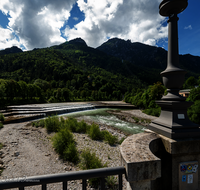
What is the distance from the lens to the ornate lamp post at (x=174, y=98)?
2.02 meters

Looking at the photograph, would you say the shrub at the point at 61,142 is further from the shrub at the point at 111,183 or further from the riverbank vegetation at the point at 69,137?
the shrub at the point at 111,183

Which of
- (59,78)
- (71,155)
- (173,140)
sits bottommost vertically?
(71,155)

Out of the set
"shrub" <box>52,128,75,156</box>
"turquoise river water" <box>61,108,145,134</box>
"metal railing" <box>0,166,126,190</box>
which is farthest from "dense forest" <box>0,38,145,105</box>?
"metal railing" <box>0,166,126,190</box>

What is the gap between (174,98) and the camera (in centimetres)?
211

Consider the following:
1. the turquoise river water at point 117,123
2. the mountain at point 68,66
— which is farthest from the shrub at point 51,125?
the mountain at point 68,66

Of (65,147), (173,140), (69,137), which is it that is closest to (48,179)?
(173,140)

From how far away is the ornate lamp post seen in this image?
202cm

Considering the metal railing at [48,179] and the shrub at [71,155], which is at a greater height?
the metal railing at [48,179]

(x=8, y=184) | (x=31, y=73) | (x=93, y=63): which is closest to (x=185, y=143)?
(x=8, y=184)

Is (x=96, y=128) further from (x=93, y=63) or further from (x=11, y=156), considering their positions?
(x=93, y=63)

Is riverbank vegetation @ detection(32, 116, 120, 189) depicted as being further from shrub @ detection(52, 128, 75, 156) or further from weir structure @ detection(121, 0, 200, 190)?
weir structure @ detection(121, 0, 200, 190)

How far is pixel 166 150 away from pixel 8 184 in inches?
90.5

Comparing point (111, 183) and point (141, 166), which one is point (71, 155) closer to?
point (111, 183)

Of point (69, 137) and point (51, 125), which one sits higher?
point (69, 137)
